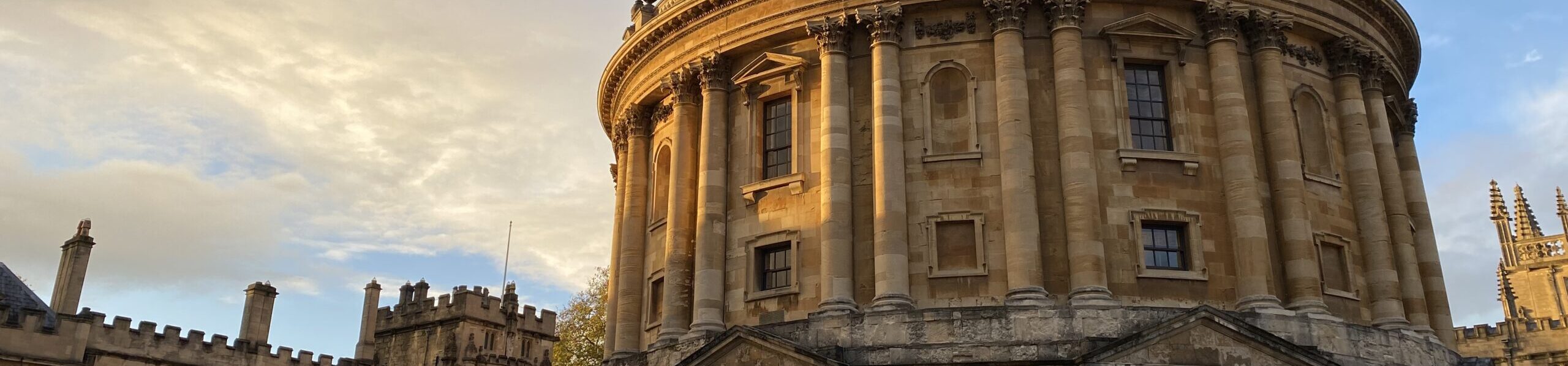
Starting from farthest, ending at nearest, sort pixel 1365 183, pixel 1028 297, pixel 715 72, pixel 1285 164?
pixel 715 72 → pixel 1365 183 → pixel 1285 164 → pixel 1028 297

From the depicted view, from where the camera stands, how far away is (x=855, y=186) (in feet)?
92.6

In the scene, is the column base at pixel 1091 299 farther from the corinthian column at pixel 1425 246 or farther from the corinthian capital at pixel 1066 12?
the corinthian column at pixel 1425 246

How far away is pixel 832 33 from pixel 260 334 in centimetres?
3227

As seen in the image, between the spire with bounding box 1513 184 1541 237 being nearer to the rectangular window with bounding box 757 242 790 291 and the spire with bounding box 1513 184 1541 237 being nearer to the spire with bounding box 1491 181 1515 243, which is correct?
the spire with bounding box 1491 181 1515 243

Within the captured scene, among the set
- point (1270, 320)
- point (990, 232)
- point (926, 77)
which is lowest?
point (1270, 320)

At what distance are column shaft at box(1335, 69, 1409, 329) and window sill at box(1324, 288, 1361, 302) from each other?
65 cm

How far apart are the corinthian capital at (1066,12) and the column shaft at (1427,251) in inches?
449

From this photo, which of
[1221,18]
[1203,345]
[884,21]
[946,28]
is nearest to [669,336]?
[884,21]

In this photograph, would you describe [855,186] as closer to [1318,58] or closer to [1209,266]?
[1209,266]

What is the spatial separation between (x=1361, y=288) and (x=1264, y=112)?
15.2 ft

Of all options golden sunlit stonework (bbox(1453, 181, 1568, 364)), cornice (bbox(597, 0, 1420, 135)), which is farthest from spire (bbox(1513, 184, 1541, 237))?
cornice (bbox(597, 0, 1420, 135))

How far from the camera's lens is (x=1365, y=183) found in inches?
1160

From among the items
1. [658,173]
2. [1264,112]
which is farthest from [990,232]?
[658,173]

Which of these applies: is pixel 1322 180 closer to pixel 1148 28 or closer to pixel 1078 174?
pixel 1148 28
